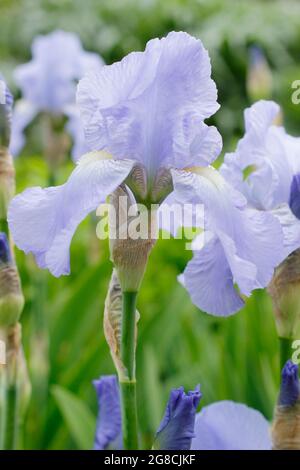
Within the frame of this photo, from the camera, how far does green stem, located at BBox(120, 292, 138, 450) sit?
607mm

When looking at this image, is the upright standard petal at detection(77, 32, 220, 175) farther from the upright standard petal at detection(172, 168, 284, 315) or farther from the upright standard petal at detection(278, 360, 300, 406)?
the upright standard petal at detection(278, 360, 300, 406)

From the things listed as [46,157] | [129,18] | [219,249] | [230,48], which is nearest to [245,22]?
[230,48]

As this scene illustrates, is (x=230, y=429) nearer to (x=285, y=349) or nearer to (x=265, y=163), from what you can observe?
(x=285, y=349)

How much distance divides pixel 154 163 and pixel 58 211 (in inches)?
3.9

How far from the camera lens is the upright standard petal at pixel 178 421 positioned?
60 cm

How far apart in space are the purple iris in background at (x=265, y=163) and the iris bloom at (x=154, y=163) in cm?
11

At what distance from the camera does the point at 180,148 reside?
620 mm

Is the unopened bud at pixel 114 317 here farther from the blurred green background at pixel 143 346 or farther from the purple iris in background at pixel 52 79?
the purple iris in background at pixel 52 79

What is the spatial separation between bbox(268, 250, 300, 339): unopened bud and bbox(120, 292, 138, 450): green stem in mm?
148

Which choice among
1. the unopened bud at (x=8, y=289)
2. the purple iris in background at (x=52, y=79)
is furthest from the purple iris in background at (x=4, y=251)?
the purple iris in background at (x=52, y=79)

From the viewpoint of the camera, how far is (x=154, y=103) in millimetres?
624

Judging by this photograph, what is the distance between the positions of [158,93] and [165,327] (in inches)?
37.7

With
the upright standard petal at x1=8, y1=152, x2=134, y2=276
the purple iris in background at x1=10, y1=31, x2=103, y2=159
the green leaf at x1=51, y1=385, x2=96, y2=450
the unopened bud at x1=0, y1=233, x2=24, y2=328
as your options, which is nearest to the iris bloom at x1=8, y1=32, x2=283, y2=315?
the upright standard petal at x1=8, y1=152, x2=134, y2=276

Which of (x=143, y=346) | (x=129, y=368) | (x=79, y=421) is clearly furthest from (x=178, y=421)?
(x=143, y=346)
